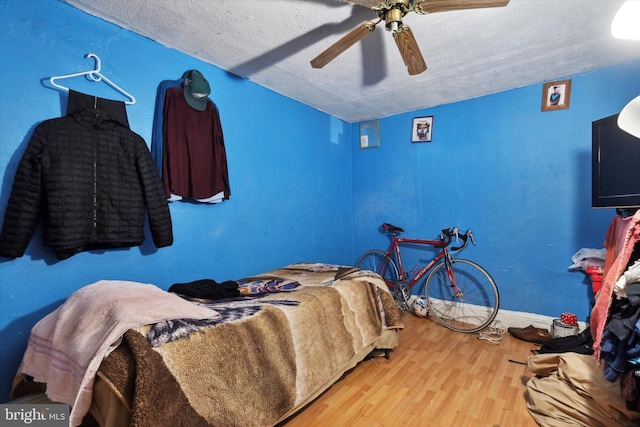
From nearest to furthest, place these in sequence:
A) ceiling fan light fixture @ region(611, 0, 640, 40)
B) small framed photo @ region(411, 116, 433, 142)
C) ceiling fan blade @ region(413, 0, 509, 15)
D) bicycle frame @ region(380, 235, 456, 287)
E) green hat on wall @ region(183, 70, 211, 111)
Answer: ceiling fan light fixture @ region(611, 0, 640, 40)
ceiling fan blade @ region(413, 0, 509, 15)
green hat on wall @ region(183, 70, 211, 111)
bicycle frame @ region(380, 235, 456, 287)
small framed photo @ region(411, 116, 433, 142)

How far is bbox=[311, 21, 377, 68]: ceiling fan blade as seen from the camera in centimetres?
144

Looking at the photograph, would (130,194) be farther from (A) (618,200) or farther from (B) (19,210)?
(A) (618,200)

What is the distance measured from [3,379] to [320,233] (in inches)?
101

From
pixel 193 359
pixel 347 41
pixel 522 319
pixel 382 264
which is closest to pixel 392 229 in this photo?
pixel 382 264

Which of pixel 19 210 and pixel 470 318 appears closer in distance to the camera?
pixel 19 210

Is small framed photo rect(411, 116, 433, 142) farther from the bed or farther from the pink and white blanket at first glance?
the pink and white blanket

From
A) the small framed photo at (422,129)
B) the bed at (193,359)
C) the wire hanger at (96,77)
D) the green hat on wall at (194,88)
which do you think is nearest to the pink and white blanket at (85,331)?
the bed at (193,359)

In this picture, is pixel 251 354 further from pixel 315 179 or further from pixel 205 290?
pixel 315 179

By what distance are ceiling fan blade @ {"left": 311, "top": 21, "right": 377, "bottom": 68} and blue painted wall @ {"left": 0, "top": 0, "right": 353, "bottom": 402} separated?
981 mm

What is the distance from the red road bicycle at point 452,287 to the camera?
9.37 feet

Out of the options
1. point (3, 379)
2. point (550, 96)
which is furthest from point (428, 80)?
point (3, 379)

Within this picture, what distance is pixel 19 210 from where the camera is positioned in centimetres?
135

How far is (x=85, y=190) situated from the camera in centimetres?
152
